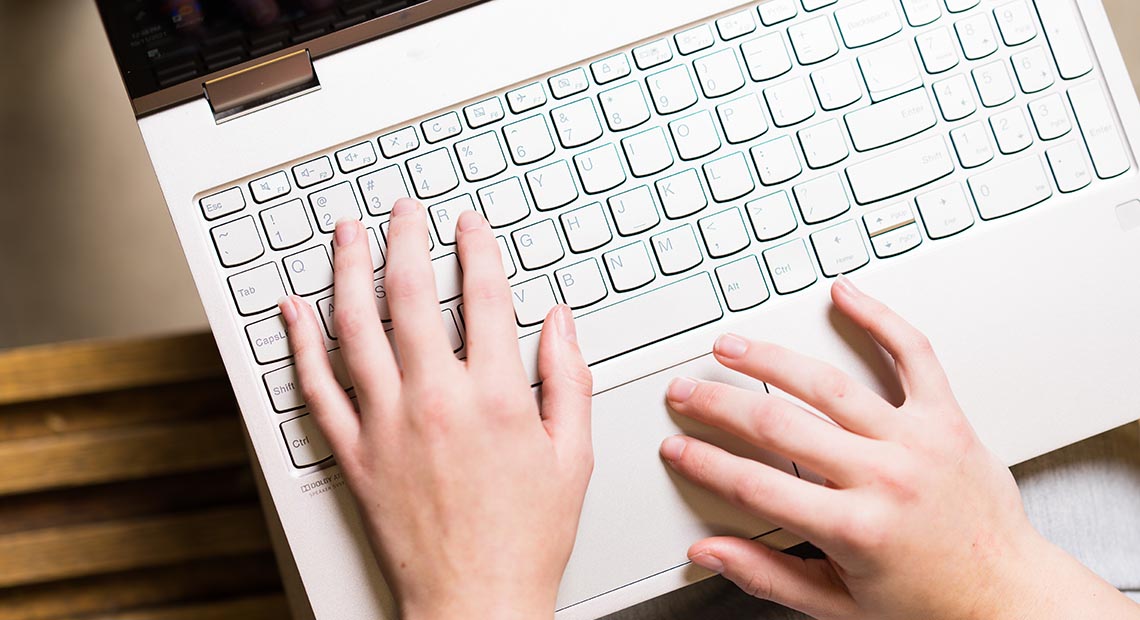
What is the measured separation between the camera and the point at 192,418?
24.7 inches

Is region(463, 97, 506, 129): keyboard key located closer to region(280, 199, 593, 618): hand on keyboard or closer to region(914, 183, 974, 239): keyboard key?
region(280, 199, 593, 618): hand on keyboard

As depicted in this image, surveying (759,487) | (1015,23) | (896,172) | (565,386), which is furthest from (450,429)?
(1015,23)

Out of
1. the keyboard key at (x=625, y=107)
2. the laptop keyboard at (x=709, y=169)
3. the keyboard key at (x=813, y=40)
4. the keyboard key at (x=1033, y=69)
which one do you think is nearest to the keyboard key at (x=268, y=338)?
the laptop keyboard at (x=709, y=169)

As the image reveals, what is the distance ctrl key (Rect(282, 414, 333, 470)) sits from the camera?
43 cm

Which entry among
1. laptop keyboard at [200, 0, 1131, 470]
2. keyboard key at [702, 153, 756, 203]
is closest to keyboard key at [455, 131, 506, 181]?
laptop keyboard at [200, 0, 1131, 470]

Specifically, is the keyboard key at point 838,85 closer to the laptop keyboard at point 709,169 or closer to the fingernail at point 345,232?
the laptop keyboard at point 709,169

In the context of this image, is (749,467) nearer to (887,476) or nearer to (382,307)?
(887,476)

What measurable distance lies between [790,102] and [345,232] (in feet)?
0.83

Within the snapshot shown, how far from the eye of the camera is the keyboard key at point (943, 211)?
43 cm

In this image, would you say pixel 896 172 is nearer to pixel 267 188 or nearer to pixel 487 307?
pixel 487 307

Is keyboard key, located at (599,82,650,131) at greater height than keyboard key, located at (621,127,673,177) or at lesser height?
greater

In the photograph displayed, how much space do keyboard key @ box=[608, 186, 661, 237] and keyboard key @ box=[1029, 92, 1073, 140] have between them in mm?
217

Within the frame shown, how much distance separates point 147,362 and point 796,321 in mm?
475

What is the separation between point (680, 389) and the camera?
0.43 meters
